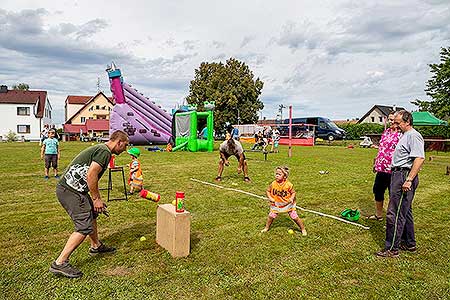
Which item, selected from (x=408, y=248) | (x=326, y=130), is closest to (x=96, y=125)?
(x=326, y=130)

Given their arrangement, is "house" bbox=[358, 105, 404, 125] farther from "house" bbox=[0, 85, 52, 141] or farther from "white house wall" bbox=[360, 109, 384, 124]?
"house" bbox=[0, 85, 52, 141]

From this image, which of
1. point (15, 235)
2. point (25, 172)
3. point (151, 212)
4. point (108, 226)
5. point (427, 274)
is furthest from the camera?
point (25, 172)

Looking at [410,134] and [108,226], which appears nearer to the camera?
[410,134]

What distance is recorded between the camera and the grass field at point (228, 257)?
398 centimetres

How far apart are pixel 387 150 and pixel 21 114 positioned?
62.2 meters

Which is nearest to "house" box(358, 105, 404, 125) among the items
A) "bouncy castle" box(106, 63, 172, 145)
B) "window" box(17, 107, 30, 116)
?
"bouncy castle" box(106, 63, 172, 145)

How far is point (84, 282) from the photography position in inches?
161

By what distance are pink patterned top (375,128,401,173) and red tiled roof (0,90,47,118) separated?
6138cm

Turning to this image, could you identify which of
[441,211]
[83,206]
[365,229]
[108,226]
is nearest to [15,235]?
[108,226]

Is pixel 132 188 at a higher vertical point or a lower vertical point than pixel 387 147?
lower

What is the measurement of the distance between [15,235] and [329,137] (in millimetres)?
39621

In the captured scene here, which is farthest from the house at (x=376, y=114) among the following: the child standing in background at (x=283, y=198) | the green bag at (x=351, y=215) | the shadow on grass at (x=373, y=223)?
the child standing in background at (x=283, y=198)

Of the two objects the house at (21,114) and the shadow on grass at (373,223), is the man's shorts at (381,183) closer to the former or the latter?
the shadow on grass at (373,223)

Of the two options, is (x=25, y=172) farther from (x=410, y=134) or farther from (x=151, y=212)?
(x=410, y=134)
